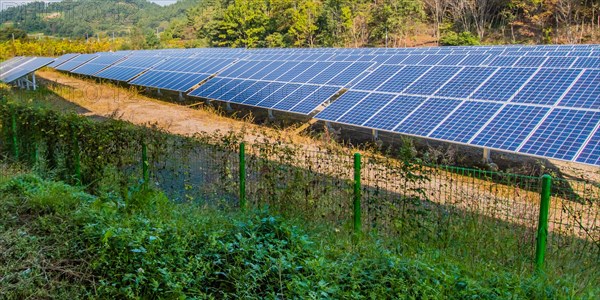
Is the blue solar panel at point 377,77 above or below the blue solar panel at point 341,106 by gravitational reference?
above

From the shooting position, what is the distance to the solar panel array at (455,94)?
9.39m

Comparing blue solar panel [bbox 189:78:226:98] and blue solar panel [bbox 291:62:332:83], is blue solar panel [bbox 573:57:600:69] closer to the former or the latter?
blue solar panel [bbox 291:62:332:83]

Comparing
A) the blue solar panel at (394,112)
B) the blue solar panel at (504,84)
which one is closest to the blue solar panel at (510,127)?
the blue solar panel at (504,84)

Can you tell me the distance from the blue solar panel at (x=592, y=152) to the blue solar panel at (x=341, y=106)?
5.74 meters

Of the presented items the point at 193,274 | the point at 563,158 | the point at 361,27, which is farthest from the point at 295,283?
the point at 361,27

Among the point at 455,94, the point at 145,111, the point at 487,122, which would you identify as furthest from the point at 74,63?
the point at 487,122

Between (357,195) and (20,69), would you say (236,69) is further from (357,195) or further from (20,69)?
(357,195)

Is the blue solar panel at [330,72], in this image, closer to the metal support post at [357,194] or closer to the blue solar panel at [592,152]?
the blue solar panel at [592,152]

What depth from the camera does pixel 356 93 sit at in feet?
45.5

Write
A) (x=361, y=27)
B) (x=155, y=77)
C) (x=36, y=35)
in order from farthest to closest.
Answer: (x=36, y=35)
(x=361, y=27)
(x=155, y=77)

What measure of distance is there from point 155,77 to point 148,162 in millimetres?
16536

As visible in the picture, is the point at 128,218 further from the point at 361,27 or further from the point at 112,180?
the point at 361,27

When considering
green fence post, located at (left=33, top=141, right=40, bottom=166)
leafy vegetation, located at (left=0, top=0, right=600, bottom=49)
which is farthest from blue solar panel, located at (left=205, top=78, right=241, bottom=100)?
leafy vegetation, located at (left=0, top=0, right=600, bottom=49)

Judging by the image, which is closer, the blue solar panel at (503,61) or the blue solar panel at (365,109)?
the blue solar panel at (365,109)
